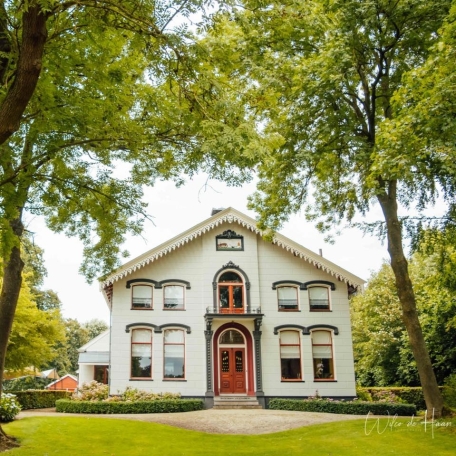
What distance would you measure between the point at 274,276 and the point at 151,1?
59.9 ft

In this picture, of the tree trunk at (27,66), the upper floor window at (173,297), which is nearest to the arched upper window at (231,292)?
the upper floor window at (173,297)

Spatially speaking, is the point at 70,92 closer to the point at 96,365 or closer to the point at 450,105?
the point at 450,105

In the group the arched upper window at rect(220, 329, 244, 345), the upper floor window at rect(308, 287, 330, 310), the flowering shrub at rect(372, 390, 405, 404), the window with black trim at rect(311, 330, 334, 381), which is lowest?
the flowering shrub at rect(372, 390, 405, 404)

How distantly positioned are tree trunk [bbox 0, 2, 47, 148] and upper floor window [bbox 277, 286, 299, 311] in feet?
62.9

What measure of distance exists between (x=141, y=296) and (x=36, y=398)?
8174 millimetres

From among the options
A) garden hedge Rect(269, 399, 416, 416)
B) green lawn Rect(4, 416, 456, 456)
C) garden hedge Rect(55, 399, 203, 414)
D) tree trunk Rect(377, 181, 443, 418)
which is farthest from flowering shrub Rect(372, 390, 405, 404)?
tree trunk Rect(377, 181, 443, 418)

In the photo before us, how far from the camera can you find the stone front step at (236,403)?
21000 millimetres

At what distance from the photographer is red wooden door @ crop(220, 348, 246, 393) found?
2228cm

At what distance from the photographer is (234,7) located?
→ 6.25 meters

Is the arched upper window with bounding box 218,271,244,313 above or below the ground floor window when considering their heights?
above

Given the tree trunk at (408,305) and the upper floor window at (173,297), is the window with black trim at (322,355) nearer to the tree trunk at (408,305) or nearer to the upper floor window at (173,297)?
the upper floor window at (173,297)

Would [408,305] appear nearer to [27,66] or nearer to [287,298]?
[287,298]

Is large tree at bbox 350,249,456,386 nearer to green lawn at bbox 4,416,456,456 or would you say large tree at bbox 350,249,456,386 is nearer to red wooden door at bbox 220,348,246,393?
green lawn at bbox 4,416,456,456

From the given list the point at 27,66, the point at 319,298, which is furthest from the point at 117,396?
the point at 27,66
